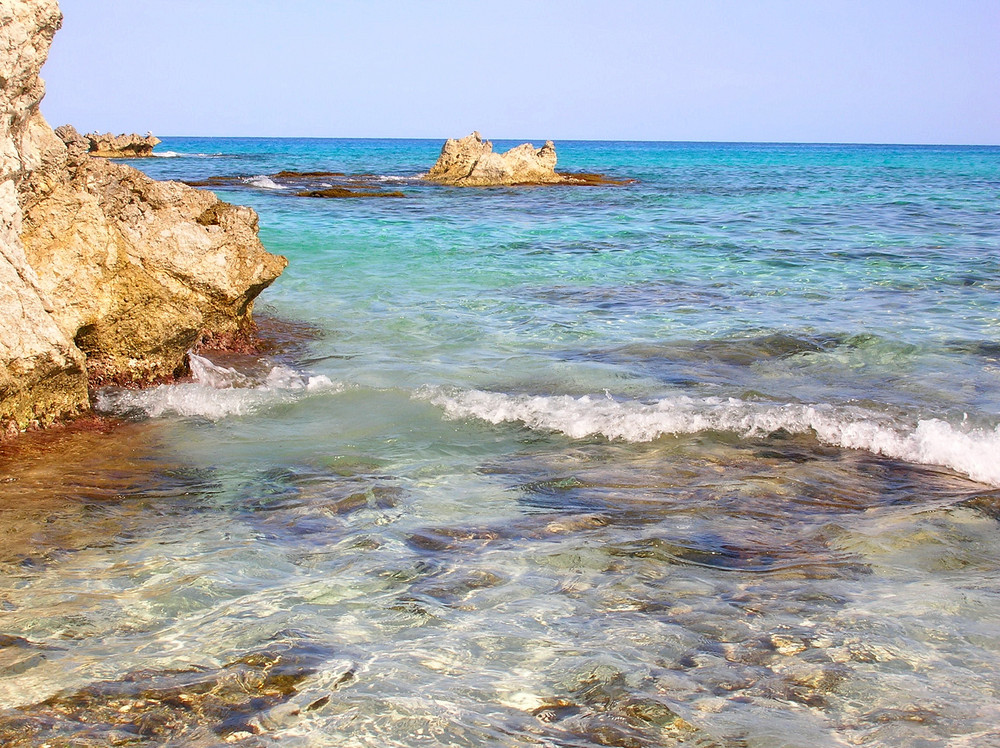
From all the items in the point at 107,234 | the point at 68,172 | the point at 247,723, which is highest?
the point at 68,172

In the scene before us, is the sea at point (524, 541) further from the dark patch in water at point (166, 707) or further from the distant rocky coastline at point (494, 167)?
the distant rocky coastline at point (494, 167)

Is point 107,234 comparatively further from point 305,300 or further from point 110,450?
point 305,300

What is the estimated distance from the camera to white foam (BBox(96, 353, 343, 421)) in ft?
20.2

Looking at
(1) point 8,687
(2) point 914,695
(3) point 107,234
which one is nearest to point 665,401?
(2) point 914,695

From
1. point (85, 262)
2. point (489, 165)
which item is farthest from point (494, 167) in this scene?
point (85, 262)

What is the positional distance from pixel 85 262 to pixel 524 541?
3986 mm

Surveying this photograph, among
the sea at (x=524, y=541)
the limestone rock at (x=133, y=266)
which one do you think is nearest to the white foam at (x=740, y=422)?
Result: the sea at (x=524, y=541)

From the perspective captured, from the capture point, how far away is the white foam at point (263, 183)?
31.1m

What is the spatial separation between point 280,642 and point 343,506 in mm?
1413

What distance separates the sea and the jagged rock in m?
25.4

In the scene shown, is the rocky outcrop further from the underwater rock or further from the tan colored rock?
the tan colored rock

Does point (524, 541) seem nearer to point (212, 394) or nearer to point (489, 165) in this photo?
point (212, 394)

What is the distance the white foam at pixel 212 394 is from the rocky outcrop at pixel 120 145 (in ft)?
155

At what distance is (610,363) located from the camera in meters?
7.91
